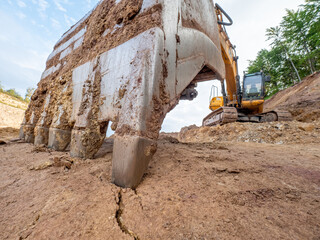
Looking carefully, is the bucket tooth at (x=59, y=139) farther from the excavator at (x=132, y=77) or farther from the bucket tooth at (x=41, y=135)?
the bucket tooth at (x=41, y=135)

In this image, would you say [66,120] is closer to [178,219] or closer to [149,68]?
[149,68]

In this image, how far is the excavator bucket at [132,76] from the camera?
1.19 m

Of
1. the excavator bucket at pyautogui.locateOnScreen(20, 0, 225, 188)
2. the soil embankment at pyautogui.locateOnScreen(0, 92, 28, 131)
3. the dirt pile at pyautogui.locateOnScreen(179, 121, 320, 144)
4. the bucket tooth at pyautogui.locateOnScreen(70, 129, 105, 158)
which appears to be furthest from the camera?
the soil embankment at pyautogui.locateOnScreen(0, 92, 28, 131)

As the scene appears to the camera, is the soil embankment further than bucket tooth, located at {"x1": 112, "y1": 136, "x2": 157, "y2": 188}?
Yes

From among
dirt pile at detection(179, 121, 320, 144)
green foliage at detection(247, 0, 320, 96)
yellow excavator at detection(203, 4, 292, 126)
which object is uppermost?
green foliage at detection(247, 0, 320, 96)

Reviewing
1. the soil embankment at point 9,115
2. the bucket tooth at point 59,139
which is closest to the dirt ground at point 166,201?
the bucket tooth at point 59,139

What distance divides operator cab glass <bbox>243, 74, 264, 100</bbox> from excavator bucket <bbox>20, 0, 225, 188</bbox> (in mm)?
4356

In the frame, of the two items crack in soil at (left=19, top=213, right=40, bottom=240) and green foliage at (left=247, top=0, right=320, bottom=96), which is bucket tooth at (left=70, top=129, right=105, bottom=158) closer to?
crack in soil at (left=19, top=213, right=40, bottom=240)

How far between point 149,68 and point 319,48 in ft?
57.0

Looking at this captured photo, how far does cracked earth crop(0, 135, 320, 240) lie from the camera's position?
2.23ft

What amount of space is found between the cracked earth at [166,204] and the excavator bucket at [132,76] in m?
0.22

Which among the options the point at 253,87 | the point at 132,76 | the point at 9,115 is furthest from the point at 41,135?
the point at 9,115

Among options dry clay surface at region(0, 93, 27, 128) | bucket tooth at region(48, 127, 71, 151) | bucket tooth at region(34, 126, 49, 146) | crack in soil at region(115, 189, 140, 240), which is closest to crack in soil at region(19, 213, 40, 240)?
crack in soil at region(115, 189, 140, 240)

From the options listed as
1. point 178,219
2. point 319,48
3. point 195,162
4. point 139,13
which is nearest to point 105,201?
point 178,219
